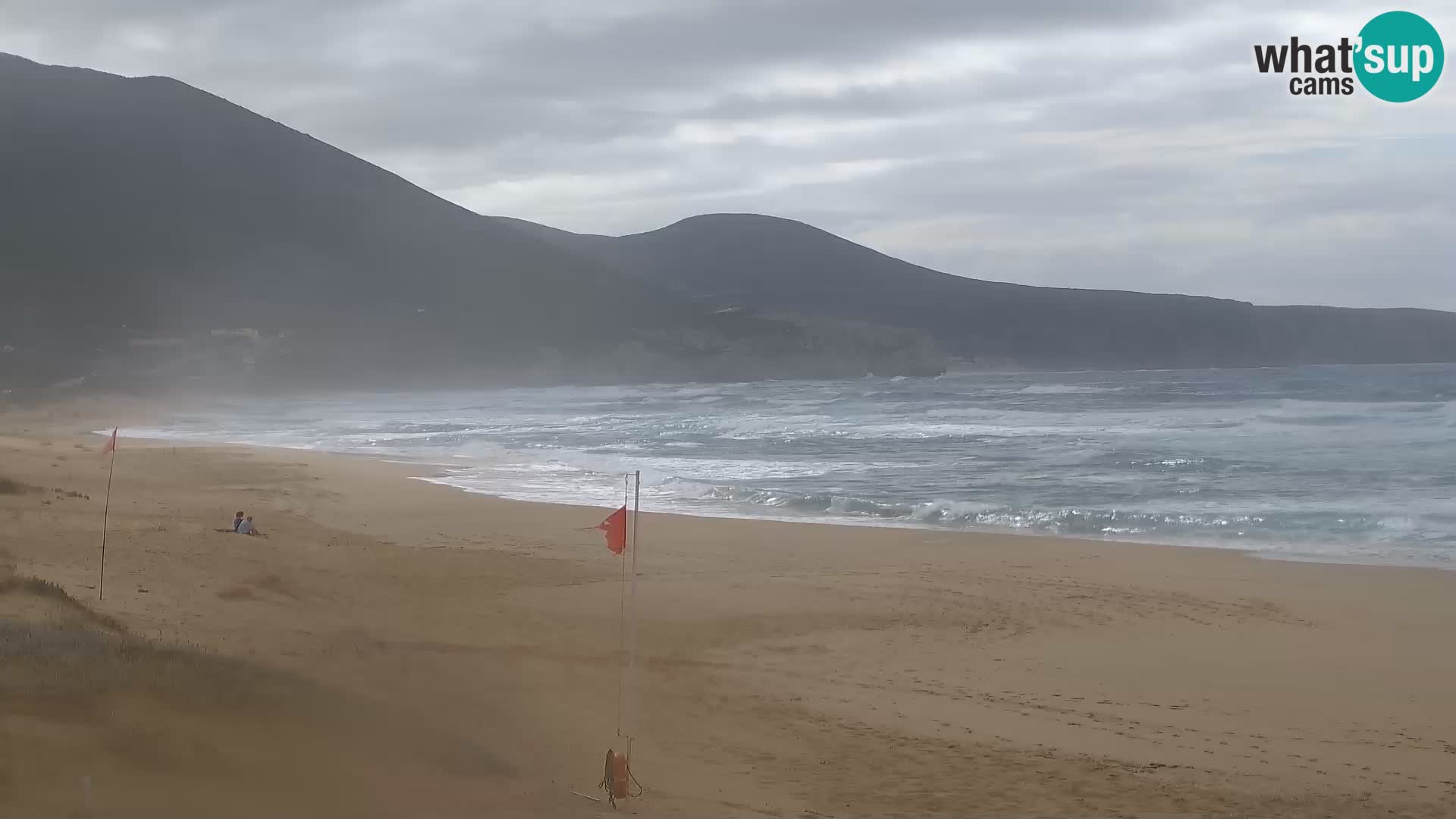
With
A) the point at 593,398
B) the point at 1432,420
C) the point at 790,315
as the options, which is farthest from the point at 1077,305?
the point at 1432,420

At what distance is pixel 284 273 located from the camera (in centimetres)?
9188

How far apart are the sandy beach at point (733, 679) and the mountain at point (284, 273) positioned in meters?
64.4

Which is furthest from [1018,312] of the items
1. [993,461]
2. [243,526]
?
[243,526]

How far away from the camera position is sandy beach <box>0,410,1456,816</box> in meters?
4.67

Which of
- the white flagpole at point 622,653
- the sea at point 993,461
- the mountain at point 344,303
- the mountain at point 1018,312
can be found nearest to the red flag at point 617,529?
the white flagpole at point 622,653

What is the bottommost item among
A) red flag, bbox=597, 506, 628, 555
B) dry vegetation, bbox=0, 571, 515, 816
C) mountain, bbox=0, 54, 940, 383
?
dry vegetation, bbox=0, 571, 515, 816

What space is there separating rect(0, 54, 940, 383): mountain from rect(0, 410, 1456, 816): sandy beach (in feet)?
211

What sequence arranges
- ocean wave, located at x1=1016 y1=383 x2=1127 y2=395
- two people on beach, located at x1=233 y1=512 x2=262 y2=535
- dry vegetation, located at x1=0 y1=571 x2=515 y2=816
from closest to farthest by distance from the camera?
dry vegetation, located at x1=0 y1=571 x2=515 y2=816
two people on beach, located at x1=233 y1=512 x2=262 y2=535
ocean wave, located at x1=1016 y1=383 x2=1127 y2=395

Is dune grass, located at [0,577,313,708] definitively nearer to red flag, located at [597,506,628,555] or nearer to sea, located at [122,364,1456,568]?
red flag, located at [597,506,628,555]

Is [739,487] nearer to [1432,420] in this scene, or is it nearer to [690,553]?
[690,553]

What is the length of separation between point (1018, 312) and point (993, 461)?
Answer: 11499 centimetres

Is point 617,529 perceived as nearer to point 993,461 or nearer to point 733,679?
point 733,679

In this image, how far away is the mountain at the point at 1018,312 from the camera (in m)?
123

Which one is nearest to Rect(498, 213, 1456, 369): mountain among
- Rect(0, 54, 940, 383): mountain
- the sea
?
Rect(0, 54, 940, 383): mountain
